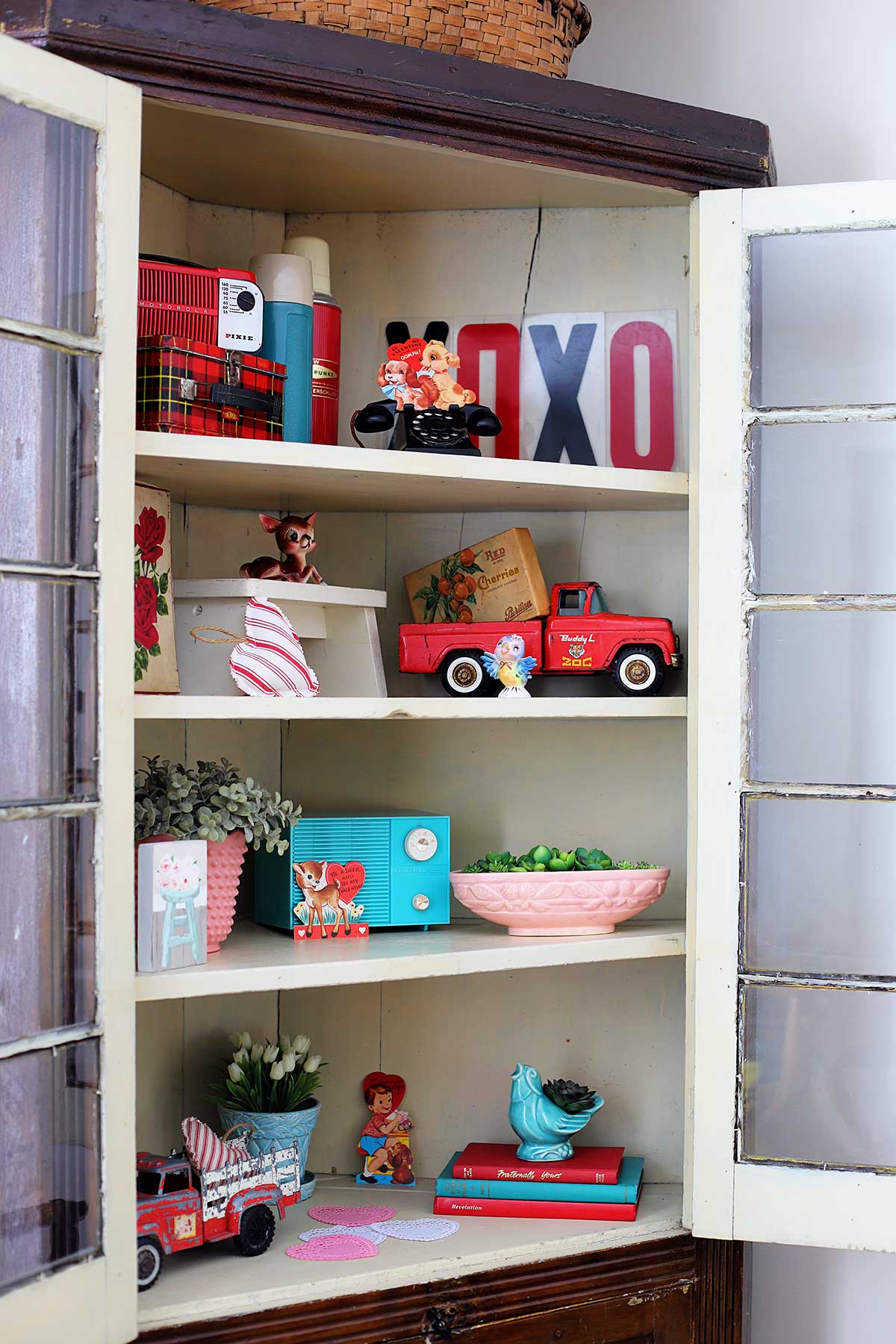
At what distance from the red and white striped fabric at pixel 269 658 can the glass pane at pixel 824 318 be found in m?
0.70

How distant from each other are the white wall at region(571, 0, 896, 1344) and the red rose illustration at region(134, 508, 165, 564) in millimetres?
1211

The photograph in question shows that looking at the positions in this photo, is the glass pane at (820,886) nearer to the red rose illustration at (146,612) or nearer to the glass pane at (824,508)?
the glass pane at (824,508)

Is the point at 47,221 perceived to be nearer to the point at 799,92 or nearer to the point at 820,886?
the point at 820,886

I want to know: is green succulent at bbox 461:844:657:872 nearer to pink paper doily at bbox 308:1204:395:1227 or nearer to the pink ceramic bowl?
the pink ceramic bowl

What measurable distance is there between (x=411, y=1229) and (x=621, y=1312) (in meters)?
0.31

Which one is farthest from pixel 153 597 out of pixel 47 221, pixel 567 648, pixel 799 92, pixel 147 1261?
pixel 799 92

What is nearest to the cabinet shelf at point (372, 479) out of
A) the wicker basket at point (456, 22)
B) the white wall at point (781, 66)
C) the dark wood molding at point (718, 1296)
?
the wicker basket at point (456, 22)

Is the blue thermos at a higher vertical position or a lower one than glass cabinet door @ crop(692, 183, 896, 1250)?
higher

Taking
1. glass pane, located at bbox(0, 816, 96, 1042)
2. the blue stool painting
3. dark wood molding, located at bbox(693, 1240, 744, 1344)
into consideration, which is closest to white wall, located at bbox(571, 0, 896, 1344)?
dark wood molding, located at bbox(693, 1240, 744, 1344)

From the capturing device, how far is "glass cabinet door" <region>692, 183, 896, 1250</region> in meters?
1.70

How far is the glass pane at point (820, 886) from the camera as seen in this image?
5.58ft

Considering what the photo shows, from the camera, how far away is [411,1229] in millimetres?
1775

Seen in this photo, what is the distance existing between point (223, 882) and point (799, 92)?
Result: 5.48 ft

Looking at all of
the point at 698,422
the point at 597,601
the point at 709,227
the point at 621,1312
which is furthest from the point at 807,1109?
the point at 709,227
